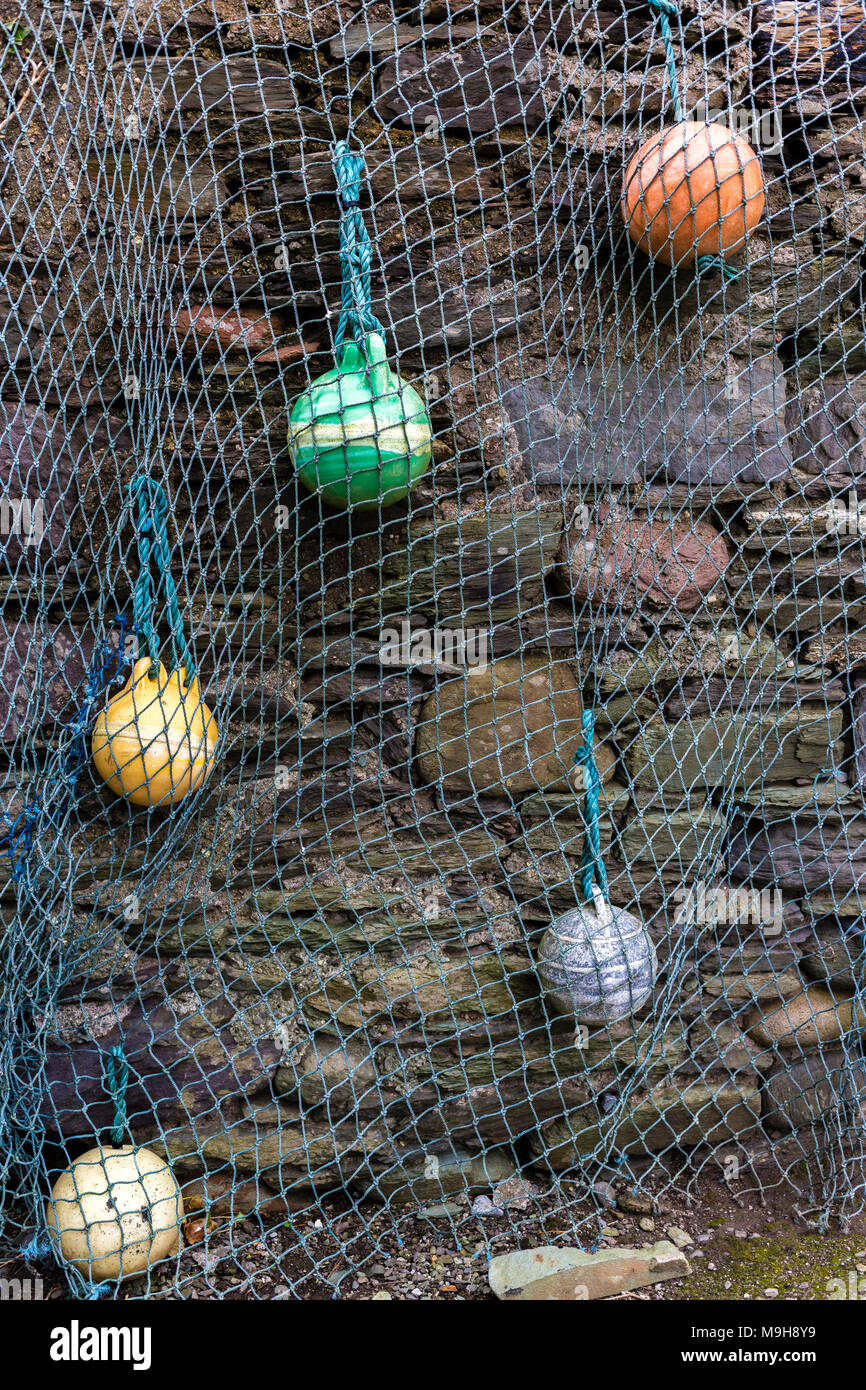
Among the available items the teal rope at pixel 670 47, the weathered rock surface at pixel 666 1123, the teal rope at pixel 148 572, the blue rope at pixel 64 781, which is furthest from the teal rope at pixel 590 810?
the teal rope at pixel 670 47

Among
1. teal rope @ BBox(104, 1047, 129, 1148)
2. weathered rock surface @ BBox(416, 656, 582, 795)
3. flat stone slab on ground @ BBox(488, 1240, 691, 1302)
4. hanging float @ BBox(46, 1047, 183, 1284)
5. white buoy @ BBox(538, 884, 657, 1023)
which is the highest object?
weathered rock surface @ BBox(416, 656, 582, 795)

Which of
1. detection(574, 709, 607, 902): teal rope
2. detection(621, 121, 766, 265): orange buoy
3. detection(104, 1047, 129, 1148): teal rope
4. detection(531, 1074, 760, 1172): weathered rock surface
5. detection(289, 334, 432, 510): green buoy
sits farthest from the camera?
detection(531, 1074, 760, 1172): weathered rock surface

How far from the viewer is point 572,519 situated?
2.40 meters

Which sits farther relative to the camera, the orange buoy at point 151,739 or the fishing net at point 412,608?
the fishing net at point 412,608

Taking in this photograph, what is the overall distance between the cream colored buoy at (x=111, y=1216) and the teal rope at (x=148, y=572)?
1039mm

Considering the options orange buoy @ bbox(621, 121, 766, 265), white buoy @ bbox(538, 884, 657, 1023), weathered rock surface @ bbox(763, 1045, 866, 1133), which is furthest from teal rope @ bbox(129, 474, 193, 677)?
weathered rock surface @ bbox(763, 1045, 866, 1133)

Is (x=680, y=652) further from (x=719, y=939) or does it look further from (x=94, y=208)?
(x=94, y=208)

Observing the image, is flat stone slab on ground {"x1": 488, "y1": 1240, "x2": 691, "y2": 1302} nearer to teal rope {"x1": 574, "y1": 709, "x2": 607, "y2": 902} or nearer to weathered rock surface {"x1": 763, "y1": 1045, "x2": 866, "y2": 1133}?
weathered rock surface {"x1": 763, "y1": 1045, "x2": 866, "y2": 1133}

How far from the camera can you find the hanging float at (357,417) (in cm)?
199

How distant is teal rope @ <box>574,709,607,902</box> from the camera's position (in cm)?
232

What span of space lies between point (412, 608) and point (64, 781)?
84 cm

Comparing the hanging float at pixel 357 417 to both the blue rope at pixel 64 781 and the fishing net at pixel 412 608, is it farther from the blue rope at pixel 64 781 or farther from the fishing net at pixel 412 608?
the blue rope at pixel 64 781

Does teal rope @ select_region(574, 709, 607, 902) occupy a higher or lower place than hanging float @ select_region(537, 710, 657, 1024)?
higher

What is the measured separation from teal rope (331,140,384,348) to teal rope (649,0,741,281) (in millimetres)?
703
